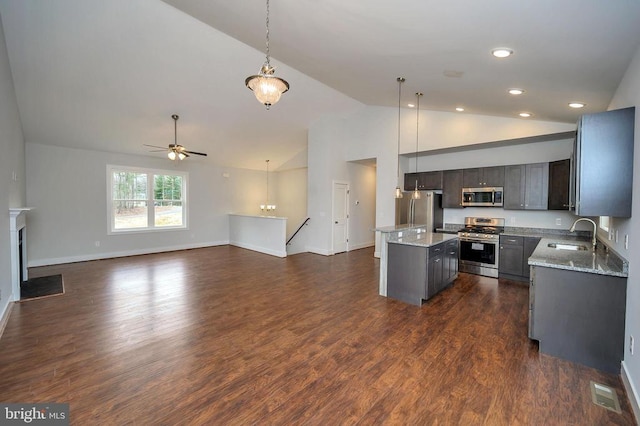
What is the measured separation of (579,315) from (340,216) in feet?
19.4

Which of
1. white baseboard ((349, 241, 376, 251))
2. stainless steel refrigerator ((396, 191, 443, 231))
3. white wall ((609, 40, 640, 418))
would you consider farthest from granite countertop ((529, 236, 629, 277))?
white baseboard ((349, 241, 376, 251))

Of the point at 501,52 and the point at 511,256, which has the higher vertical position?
the point at 501,52

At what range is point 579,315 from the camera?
2662 millimetres

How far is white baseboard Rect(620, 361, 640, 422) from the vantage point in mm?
1985

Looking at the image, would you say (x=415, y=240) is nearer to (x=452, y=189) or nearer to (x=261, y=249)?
(x=452, y=189)

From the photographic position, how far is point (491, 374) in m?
2.45

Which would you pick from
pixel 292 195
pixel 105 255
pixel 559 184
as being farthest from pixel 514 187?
pixel 105 255

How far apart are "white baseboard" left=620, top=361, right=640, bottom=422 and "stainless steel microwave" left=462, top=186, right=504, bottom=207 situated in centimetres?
375

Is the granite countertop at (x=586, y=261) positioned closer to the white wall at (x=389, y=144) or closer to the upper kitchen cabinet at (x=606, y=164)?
the upper kitchen cabinet at (x=606, y=164)

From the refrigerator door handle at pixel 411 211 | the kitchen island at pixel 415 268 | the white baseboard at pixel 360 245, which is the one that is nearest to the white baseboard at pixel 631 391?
the kitchen island at pixel 415 268

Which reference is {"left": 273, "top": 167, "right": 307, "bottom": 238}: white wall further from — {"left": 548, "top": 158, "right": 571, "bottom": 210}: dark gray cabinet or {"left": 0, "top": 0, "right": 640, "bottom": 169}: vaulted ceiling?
{"left": 548, "top": 158, "right": 571, "bottom": 210}: dark gray cabinet

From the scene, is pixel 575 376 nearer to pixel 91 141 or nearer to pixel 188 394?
pixel 188 394

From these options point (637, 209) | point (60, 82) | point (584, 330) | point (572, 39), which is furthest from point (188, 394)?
point (60, 82)

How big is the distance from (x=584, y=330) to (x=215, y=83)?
632 centimetres
